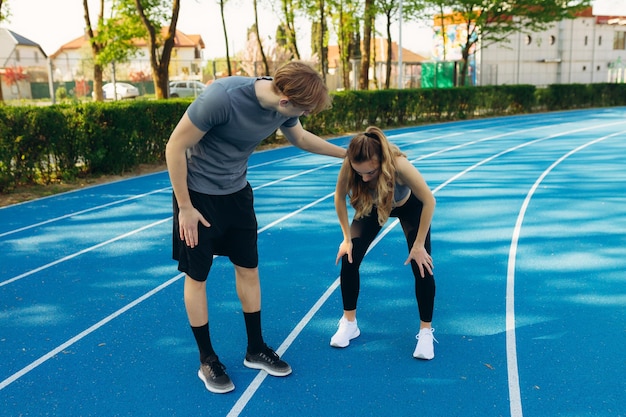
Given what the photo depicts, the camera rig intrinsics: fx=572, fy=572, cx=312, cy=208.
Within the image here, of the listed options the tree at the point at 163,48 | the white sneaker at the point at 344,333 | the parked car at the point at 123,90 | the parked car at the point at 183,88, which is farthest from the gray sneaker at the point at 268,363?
the parked car at the point at 183,88

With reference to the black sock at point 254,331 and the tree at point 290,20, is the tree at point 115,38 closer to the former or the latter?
the tree at point 290,20

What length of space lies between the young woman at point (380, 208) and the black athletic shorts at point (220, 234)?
62 centimetres

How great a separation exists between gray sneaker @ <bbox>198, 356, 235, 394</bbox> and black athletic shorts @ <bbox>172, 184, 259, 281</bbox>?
1.72 ft

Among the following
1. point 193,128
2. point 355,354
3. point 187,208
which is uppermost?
point 193,128

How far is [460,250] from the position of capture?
589cm

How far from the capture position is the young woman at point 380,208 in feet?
10.5

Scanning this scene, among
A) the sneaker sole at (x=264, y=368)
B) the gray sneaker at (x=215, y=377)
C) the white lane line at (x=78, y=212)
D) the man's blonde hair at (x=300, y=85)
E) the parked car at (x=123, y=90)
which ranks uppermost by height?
the parked car at (x=123, y=90)

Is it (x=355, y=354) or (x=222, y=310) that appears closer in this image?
(x=355, y=354)

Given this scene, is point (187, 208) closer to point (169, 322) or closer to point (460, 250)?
point (169, 322)

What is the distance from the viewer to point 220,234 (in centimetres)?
313

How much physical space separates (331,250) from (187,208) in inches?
125

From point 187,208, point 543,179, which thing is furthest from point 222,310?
point 543,179

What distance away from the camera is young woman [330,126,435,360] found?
10.5 feet

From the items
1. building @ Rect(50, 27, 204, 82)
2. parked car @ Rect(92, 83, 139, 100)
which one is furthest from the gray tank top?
parked car @ Rect(92, 83, 139, 100)
